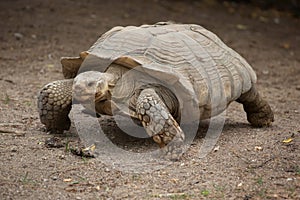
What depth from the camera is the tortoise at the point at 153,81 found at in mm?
4480

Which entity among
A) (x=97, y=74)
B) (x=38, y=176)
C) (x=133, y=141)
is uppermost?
(x=97, y=74)

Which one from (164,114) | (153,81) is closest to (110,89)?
(153,81)

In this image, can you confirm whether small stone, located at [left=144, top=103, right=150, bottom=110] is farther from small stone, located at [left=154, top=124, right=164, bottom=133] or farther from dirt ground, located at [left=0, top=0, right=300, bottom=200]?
dirt ground, located at [left=0, top=0, right=300, bottom=200]

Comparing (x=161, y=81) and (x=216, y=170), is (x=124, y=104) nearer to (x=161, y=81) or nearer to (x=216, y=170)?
(x=161, y=81)

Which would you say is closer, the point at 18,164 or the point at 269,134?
the point at 18,164

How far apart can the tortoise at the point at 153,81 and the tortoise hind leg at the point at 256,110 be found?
30 cm

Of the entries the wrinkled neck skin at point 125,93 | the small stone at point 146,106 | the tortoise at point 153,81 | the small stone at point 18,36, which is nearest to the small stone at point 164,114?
the tortoise at point 153,81

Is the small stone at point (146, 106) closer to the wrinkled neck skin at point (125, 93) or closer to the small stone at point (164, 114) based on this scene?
the small stone at point (164, 114)

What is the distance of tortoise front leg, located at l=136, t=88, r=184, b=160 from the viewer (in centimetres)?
443

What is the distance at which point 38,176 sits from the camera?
3957mm

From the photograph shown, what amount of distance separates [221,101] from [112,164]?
1.29m

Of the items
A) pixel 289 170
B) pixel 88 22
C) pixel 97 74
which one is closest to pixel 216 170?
pixel 289 170

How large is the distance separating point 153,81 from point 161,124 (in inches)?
20.4

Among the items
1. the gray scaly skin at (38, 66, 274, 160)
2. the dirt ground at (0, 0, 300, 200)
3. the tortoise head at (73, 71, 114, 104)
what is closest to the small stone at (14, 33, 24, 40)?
the dirt ground at (0, 0, 300, 200)
